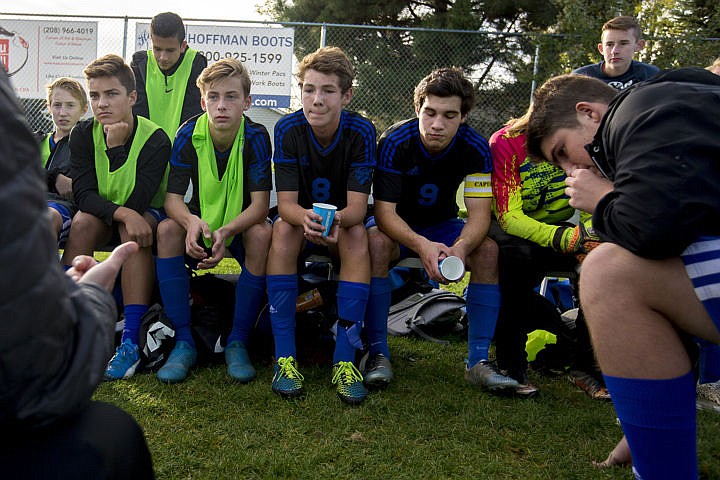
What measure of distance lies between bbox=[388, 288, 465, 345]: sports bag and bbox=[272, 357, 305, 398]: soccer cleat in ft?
3.45

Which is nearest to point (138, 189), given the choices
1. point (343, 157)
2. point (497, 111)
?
point (343, 157)

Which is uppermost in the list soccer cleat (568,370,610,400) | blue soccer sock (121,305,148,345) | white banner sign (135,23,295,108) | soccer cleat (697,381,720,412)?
white banner sign (135,23,295,108)

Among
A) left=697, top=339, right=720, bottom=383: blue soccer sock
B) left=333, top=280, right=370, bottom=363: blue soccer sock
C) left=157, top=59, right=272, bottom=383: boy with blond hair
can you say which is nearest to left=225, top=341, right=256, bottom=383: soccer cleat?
left=157, top=59, right=272, bottom=383: boy with blond hair

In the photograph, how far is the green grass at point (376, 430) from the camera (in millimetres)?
2168

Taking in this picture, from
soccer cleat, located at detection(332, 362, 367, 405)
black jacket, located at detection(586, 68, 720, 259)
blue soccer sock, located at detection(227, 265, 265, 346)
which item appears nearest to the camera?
black jacket, located at detection(586, 68, 720, 259)

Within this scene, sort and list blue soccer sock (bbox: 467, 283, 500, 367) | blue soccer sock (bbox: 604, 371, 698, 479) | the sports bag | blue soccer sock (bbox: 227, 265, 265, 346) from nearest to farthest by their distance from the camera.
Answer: blue soccer sock (bbox: 604, 371, 698, 479)
blue soccer sock (bbox: 467, 283, 500, 367)
blue soccer sock (bbox: 227, 265, 265, 346)
the sports bag

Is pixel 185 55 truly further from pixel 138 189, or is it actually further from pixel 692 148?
pixel 692 148

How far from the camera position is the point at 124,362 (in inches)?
117

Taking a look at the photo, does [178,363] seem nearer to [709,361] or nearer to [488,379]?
[488,379]

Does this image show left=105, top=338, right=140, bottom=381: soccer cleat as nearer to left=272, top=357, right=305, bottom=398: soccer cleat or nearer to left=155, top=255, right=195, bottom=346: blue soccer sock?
left=155, top=255, right=195, bottom=346: blue soccer sock

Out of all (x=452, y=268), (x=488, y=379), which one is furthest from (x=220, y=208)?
(x=488, y=379)

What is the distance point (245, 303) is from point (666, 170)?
89.7 inches

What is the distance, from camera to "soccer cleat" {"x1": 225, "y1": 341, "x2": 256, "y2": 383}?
9.66 feet

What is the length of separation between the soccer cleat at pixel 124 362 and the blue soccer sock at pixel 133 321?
0.21ft
